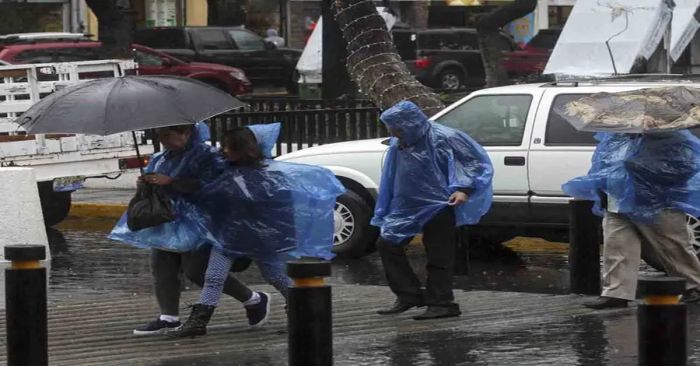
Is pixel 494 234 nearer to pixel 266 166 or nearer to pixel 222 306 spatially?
pixel 222 306

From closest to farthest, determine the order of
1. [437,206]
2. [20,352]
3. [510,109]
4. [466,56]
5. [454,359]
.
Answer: [20,352], [454,359], [437,206], [510,109], [466,56]

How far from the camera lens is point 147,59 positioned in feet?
105

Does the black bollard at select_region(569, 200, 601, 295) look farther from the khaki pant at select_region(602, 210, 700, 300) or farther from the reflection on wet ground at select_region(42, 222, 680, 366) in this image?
the reflection on wet ground at select_region(42, 222, 680, 366)

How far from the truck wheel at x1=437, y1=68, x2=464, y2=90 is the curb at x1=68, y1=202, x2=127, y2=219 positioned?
830 inches

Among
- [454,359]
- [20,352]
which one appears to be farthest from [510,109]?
[20,352]

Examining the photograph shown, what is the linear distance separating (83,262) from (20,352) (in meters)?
6.27

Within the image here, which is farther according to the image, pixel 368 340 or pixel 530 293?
pixel 530 293

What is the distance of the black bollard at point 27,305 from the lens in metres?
7.33

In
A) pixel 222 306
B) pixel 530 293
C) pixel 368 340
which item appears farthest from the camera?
pixel 530 293

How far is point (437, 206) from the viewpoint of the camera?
968 centimetres

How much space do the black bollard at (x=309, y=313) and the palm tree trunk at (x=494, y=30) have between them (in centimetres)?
1594

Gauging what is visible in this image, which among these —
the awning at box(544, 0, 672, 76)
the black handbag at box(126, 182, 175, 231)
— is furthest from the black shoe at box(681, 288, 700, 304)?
the awning at box(544, 0, 672, 76)

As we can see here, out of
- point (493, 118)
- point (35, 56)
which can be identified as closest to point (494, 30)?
point (35, 56)

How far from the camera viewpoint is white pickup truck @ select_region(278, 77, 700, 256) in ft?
41.7
